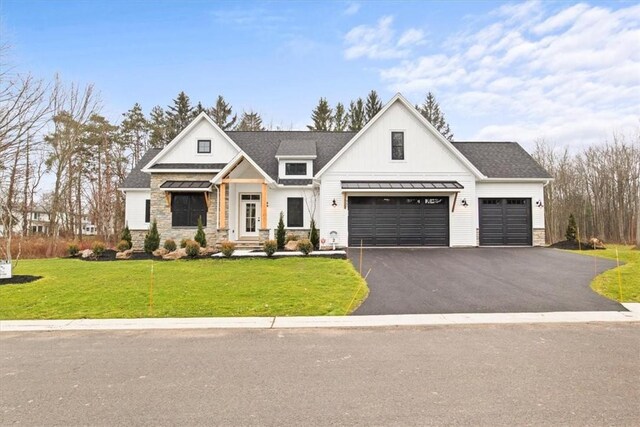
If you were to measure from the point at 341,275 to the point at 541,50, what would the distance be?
38.1ft

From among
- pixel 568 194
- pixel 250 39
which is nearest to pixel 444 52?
pixel 250 39

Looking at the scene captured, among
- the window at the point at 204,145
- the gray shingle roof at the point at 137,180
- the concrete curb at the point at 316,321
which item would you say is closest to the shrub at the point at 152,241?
the gray shingle roof at the point at 137,180

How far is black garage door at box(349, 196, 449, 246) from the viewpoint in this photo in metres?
17.8

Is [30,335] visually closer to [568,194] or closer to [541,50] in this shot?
[541,50]

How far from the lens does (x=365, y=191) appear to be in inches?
671

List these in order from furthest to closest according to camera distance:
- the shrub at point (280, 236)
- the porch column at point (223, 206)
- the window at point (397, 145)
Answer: the window at point (397, 145) → the porch column at point (223, 206) → the shrub at point (280, 236)

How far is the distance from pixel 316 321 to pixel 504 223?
15.1 metres

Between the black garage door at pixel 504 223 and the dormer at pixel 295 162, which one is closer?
the black garage door at pixel 504 223

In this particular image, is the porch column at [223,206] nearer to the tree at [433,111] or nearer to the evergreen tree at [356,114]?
the evergreen tree at [356,114]

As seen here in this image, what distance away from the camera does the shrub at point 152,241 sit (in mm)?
17531

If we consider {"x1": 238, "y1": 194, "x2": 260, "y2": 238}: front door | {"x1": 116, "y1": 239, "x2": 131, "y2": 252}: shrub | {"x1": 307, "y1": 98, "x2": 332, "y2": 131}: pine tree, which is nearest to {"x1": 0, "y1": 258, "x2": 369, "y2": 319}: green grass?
{"x1": 116, "y1": 239, "x2": 131, "y2": 252}: shrub

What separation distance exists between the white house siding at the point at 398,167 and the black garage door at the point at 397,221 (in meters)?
0.48

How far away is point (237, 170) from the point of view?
1941 cm

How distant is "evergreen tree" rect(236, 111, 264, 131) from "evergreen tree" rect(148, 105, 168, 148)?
29.2 feet
